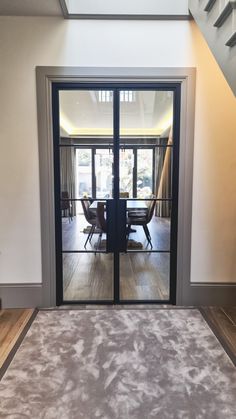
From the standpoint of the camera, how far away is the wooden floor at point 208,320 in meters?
2.29

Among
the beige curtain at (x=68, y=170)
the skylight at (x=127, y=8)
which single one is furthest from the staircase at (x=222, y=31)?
the beige curtain at (x=68, y=170)

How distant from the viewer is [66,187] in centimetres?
299

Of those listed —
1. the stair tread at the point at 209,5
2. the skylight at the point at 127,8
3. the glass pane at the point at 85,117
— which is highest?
the skylight at the point at 127,8

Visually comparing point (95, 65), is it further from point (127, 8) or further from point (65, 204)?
point (65, 204)

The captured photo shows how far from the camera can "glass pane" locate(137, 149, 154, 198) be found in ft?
9.72

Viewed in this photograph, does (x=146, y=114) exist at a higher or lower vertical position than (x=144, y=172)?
higher

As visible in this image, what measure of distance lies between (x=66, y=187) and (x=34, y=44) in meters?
1.37

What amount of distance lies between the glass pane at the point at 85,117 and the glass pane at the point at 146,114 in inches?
6.0

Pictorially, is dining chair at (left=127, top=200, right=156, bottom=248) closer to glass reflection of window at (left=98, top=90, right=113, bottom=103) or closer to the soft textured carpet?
the soft textured carpet

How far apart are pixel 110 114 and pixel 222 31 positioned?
130cm

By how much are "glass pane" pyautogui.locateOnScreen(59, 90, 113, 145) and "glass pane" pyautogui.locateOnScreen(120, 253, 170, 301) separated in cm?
130

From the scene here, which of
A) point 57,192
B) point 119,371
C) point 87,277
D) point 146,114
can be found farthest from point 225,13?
point 87,277

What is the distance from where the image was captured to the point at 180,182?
2.90 m

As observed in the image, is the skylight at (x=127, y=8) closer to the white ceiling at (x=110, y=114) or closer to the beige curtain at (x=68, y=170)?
the white ceiling at (x=110, y=114)
